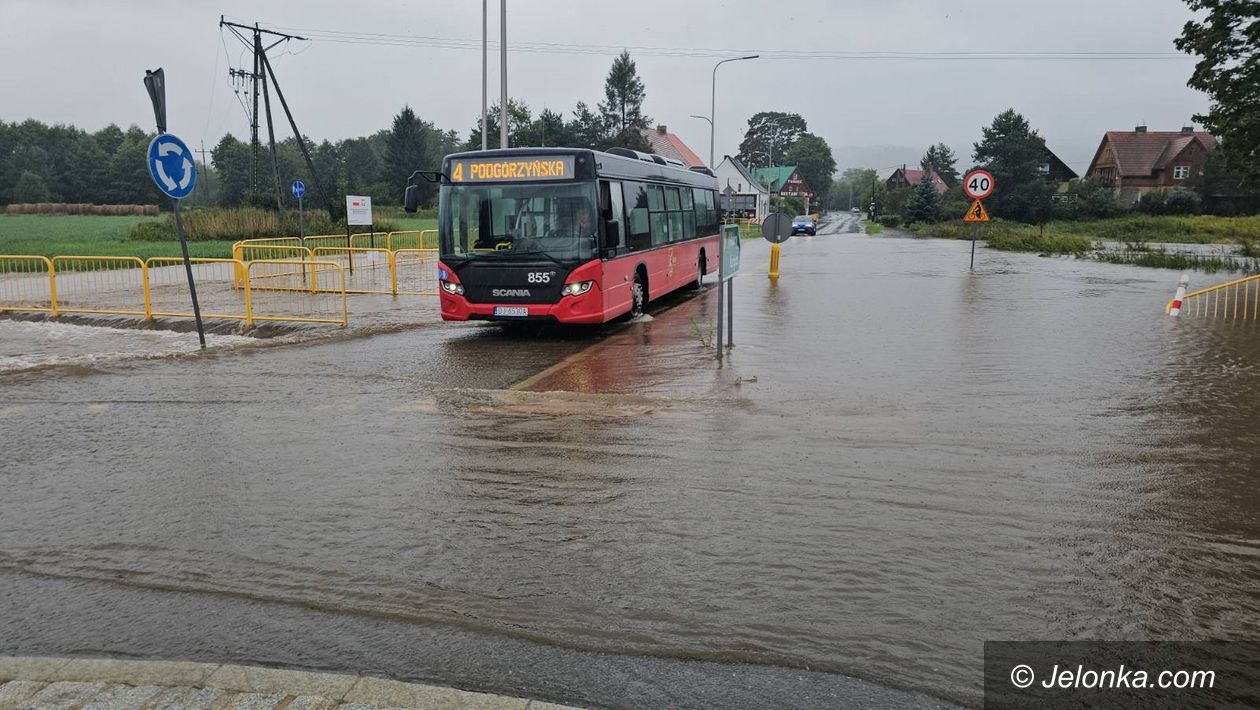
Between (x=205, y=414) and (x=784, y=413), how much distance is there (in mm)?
5444

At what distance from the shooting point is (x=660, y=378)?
10.4 m

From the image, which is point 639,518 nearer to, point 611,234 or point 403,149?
point 611,234

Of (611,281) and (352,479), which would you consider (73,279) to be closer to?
(611,281)

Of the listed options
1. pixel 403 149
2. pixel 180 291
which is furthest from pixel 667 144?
pixel 180 291

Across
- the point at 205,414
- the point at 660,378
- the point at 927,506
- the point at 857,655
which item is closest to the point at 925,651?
the point at 857,655

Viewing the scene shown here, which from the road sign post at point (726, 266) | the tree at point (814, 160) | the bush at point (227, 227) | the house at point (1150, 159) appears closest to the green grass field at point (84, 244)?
the bush at point (227, 227)

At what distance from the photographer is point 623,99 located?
9600cm

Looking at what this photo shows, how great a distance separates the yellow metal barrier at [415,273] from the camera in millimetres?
20938

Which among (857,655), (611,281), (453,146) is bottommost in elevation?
(857,655)

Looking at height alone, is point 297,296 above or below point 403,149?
below

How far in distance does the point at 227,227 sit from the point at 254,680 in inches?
1662

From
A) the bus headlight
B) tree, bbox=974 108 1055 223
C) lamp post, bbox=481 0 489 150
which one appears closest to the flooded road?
the bus headlight

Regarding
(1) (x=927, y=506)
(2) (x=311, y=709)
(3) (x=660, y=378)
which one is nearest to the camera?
(2) (x=311, y=709)

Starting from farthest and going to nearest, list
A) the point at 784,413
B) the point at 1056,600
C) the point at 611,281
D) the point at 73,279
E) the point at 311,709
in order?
the point at 73,279 < the point at 611,281 < the point at 784,413 < the point at 1056,600 < the point at 311,709
